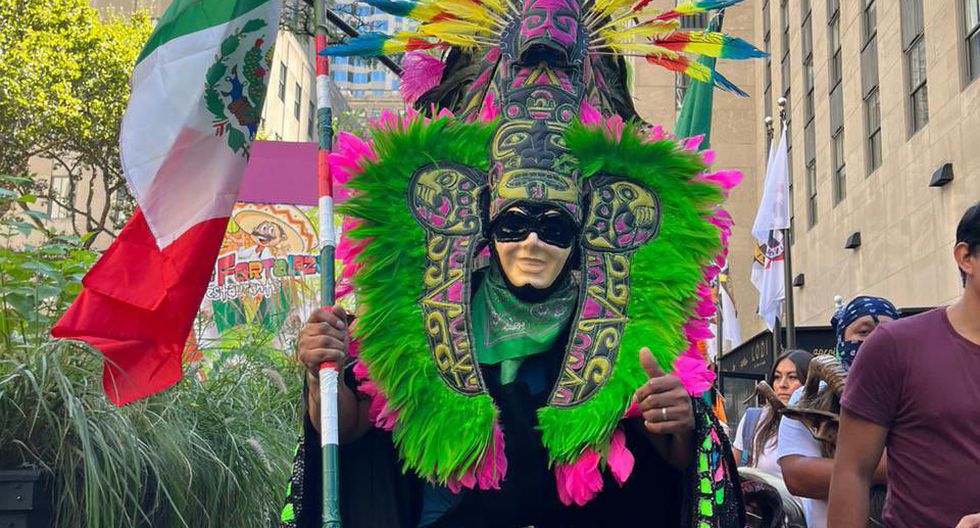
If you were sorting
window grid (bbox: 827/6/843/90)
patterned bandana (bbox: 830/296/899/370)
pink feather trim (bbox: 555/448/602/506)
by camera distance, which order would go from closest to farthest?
pink feather trim (bbox: 555/448/602/506)
patterned bandana (bbox: 830/296/899/370)
window grid (bbox: 827/6/843/90)

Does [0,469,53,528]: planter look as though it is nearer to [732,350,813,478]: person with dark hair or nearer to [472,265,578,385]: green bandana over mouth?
[472,265,578,385]: green bandana over mouth

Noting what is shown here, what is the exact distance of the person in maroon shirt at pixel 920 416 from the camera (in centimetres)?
274

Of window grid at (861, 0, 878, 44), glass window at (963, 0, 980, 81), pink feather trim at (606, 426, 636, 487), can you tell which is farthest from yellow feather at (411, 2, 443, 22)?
window grid at (861, 0, 878, 44)

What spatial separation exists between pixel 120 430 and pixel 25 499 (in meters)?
0.45

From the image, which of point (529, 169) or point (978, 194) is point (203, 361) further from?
point (978, 194)

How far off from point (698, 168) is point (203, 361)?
352 cm

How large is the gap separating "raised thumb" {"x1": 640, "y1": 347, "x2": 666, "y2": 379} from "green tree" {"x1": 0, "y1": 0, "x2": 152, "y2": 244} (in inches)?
731

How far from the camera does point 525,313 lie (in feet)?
10.1

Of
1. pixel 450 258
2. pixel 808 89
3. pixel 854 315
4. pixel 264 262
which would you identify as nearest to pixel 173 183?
pixel 450 258

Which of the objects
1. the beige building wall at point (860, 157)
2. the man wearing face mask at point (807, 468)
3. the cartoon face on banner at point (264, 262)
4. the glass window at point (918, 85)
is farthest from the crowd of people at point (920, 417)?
the glass window at point (918, 85)

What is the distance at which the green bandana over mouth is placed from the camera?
3041 millimetres

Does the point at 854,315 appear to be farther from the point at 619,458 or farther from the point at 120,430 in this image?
the point at 120,430

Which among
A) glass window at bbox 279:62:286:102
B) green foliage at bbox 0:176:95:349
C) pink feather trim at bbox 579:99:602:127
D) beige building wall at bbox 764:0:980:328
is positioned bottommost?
green foliage at bbox 0:176:95:349

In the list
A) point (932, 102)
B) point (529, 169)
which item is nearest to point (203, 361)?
point (529, 169)
